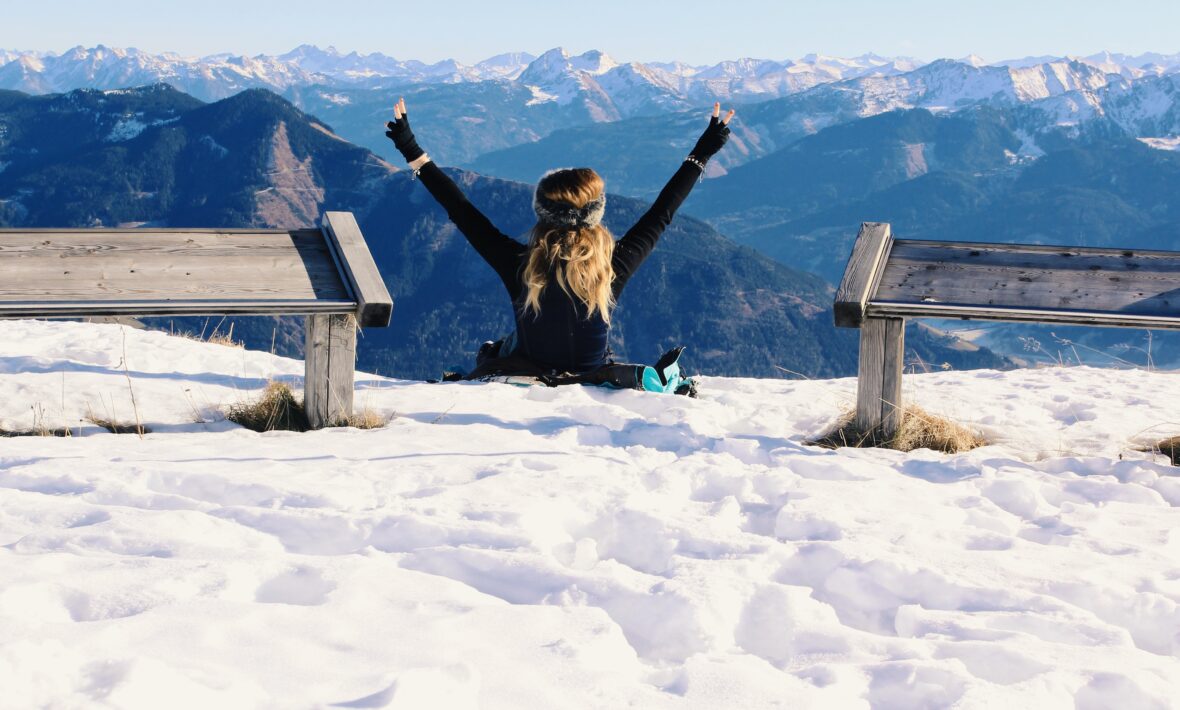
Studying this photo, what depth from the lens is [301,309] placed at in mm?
6012

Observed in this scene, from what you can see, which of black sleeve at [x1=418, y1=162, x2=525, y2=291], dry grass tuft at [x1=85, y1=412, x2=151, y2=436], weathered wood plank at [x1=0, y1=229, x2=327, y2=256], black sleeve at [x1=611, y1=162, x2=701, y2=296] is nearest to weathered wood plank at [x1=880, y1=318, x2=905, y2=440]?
black sleeve at [x1=611, y1=162, x2=701, y2=296]

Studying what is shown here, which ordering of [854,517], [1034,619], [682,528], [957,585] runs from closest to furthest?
[1034,619], [957,585], [682,528], [854,517]

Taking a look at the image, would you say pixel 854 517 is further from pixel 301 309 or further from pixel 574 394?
pixel 301 309

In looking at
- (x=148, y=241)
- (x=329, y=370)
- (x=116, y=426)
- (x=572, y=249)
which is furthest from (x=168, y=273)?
(x=572, y=249)

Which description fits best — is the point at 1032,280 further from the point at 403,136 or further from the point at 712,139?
the point at 403,136

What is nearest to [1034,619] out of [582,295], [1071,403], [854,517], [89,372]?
[854,517]

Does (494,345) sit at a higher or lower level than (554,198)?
lower

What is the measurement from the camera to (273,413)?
6.42 m

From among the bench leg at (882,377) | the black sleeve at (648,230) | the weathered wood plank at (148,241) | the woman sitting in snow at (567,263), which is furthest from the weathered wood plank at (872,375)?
the weathered wood plank at (148,241)

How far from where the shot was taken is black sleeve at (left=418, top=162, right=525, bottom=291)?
23.2 ft

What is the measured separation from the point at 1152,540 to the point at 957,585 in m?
1.35

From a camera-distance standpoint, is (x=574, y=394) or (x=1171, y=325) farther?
(x=574, y=394)

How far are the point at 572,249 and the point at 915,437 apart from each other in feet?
7.81

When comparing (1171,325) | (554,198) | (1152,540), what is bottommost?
(1152,540)
